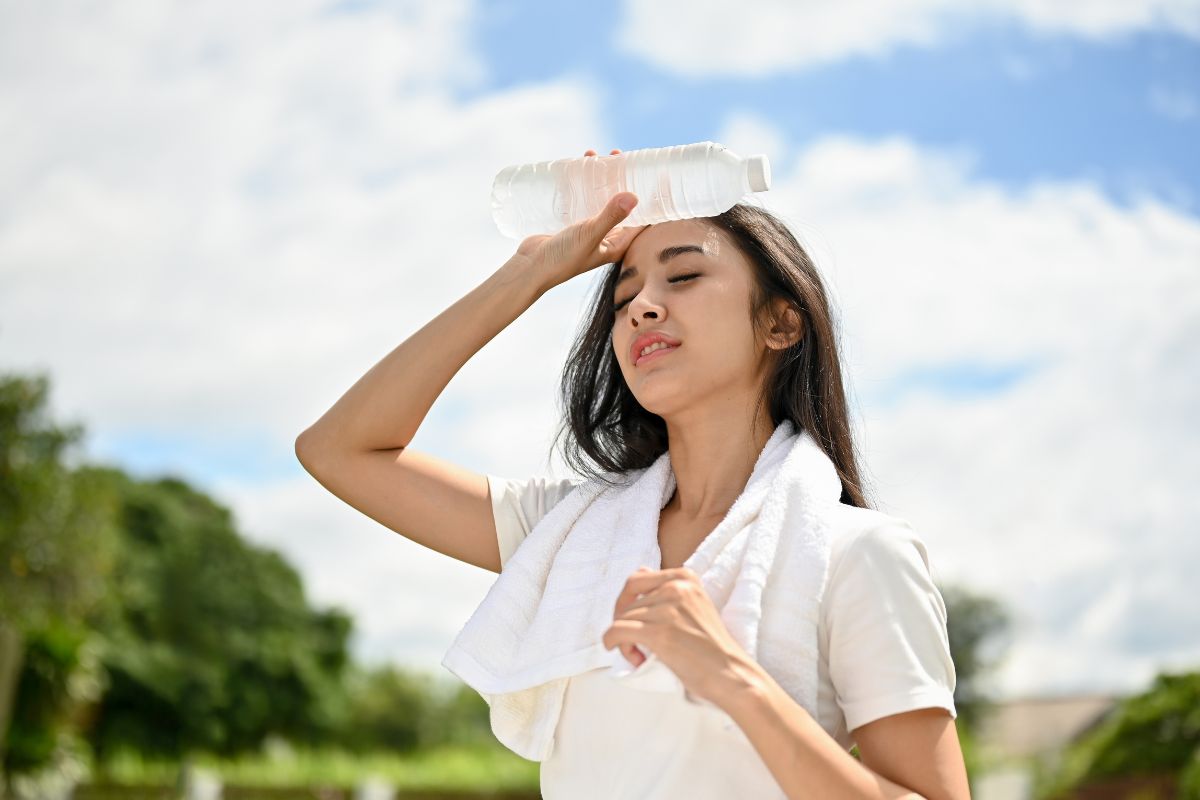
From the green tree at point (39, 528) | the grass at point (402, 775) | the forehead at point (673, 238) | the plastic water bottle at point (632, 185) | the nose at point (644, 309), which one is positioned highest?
the green tree at point (39, 528)

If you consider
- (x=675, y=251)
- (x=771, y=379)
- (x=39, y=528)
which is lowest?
(x=771, y=379)

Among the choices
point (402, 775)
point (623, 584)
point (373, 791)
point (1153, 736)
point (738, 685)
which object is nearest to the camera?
point (738, 685)

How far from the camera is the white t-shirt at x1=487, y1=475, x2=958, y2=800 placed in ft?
5.84

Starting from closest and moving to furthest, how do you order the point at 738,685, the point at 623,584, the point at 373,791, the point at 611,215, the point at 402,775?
the point at 738,685 → the point at 623,584 → the point at 611,215 → the point at 373,791 → the point at 402,775

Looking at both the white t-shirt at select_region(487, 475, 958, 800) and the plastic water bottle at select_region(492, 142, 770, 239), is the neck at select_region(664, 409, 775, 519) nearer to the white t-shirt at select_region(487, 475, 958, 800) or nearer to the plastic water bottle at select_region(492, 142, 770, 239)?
the white t-shirt at select_region(487, 475, 958, 800)

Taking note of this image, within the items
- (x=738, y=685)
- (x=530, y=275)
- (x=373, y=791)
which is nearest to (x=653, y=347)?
(x=530, y=275)

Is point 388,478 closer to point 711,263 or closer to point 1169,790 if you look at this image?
point 711,263

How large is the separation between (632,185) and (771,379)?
45 centimetres

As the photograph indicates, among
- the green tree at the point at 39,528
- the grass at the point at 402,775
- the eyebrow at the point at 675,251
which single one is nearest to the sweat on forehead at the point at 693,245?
the eyebrow at the point at 675,251

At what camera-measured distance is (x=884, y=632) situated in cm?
179

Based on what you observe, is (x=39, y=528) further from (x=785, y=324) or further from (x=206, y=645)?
(x=206, y=645)

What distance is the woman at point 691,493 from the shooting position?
1.73 meters

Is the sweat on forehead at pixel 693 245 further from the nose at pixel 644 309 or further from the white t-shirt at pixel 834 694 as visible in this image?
the white t-shirt at pixel 834 694

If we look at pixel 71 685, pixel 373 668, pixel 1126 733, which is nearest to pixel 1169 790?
pixel 1126 733
